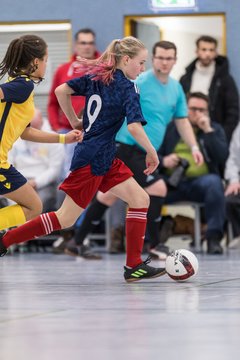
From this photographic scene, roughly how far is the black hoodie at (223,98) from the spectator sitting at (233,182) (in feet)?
1.66

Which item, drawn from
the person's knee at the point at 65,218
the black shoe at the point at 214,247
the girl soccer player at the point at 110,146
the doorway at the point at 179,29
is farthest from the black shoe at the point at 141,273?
the doorway at the point at 179,29

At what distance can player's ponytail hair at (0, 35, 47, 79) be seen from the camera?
7.93m

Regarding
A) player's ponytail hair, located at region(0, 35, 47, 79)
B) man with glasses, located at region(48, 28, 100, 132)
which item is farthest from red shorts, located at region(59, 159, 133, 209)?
man with glasses, located at region(48, 28, 100, 132)

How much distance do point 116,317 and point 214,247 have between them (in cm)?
665

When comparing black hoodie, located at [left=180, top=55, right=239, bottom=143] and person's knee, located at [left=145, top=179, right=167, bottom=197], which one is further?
black hoodie, located at [left=180, top=55, right=239, bottom=143]

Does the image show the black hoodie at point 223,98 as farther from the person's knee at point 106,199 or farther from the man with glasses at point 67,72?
the person's knee at point 106,199

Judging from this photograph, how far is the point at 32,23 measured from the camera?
1485cm

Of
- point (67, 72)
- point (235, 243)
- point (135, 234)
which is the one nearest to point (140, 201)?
point (135, 234)

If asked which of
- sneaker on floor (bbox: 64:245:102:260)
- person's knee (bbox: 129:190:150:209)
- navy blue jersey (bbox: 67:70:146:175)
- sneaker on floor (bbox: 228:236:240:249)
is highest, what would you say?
navy blue jersey (bbox: 67:70:146:175)

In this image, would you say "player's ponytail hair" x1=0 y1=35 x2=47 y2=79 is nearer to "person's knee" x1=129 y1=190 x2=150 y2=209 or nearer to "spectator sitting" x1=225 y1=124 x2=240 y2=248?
"person's knee" x1=129 y1=190 x2=150 y2=209

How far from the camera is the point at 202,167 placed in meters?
12.7

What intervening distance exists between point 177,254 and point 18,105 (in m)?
1.48

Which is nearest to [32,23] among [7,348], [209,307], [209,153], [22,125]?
[209,153]

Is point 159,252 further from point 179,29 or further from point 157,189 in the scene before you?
point 179,29
